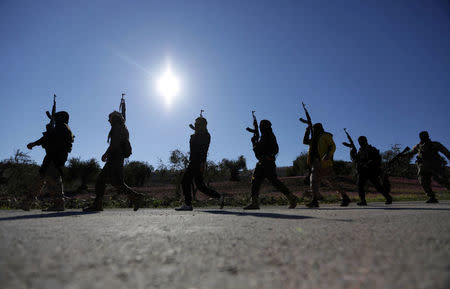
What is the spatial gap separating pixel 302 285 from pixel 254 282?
192mm

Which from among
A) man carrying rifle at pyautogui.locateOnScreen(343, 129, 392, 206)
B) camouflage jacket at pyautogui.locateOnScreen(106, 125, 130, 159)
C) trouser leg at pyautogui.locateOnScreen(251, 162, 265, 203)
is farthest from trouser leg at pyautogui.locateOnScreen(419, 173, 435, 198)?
camouflage jacket at pyautogui.locateOnScreen(106, 125, 130, 159)

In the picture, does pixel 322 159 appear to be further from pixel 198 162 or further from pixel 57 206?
pixel 57 206

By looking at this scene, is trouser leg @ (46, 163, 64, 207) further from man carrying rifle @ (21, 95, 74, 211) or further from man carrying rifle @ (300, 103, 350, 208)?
man carrying rifle @ (300, 103, 350, 208)

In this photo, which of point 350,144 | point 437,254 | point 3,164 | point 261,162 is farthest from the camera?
point 3,164

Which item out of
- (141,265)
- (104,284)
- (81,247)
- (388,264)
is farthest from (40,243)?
(388,264)

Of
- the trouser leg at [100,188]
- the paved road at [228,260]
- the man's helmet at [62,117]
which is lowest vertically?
the paved road at [228,260]

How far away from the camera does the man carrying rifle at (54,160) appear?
6.67 metres

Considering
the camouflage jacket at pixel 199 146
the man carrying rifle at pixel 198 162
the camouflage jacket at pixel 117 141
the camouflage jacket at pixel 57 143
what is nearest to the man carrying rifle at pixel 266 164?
the man carrying rifle at pixel 198 162

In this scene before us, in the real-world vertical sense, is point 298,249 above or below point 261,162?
below

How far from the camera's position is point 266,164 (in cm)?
743

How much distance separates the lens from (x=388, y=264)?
143 cm

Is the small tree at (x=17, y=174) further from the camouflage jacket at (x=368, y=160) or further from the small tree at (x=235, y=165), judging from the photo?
the small tree at (x=235, y=165)

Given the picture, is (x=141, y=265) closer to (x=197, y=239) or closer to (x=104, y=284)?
(x=104, y=284)

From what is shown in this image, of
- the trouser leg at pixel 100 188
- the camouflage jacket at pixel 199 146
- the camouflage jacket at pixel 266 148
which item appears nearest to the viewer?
the trouser leg at pixel 100 188
